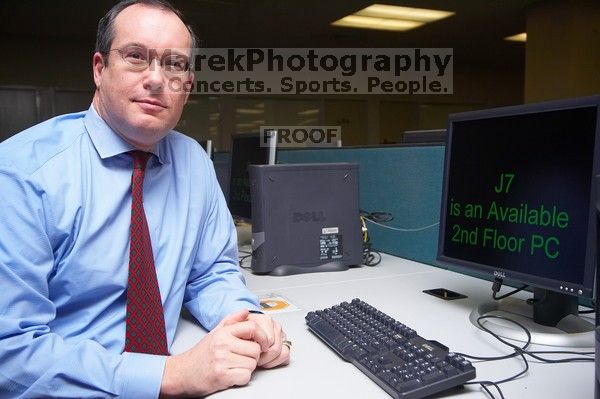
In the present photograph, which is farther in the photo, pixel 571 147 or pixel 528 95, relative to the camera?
pixel 528 95

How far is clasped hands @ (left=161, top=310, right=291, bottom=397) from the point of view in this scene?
27.5 inches

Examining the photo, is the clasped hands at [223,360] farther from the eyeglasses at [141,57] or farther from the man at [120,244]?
the eyeglasses at [141,57]

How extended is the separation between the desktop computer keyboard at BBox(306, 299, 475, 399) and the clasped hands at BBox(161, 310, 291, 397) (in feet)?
0.43

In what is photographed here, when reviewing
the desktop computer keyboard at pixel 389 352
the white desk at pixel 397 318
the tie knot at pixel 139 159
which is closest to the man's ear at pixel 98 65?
the tie knot at pixel 139 159

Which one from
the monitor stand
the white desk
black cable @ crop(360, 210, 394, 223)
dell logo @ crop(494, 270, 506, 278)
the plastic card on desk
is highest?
black cable @ crop(360, 210, 394, 223)

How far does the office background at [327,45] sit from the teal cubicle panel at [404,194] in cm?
211

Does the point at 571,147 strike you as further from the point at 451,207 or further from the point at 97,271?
the point at 97,271

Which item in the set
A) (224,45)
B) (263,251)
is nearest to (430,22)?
(224,45)

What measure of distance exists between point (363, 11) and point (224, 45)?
7.52 feet

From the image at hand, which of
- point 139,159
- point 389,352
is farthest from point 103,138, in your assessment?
point 389,352

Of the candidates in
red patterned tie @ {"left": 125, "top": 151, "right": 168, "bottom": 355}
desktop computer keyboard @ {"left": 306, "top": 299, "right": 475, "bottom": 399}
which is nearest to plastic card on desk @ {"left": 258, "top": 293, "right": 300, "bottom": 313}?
desktop computer keyboard @ {"left": 306, "top": 299, "right": 475, "bottom": 399}

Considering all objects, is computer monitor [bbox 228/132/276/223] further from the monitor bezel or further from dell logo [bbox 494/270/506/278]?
dell logo [bbox 494/270/506/278]

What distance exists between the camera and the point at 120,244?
0.89 metres

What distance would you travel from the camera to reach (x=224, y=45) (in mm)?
6629
